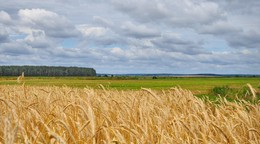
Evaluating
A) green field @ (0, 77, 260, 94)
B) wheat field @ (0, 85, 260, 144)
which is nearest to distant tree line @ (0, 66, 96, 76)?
green field @ (0, 77, 260, 94)

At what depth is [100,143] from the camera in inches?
179

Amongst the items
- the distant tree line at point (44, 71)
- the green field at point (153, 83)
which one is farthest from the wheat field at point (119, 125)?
the distant tree line at point (44, 71)

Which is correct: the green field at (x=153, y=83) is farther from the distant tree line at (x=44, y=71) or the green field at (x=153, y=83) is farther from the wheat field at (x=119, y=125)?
the distant tree line at (x=44, y=71)

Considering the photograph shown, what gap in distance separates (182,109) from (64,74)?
622 ft

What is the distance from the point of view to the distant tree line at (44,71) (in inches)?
7389

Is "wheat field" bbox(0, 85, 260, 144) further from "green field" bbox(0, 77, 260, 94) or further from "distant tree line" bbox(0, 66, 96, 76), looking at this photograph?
"distant tree line" bbox(0, 66, 96, 76)

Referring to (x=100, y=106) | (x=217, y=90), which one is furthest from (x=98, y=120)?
(x=217, y=90)

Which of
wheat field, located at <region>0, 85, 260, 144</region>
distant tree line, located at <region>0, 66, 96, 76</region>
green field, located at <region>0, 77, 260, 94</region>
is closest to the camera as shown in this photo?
wheat field, located at <region>0, 85, 260, 144</region>

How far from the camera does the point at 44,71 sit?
192m

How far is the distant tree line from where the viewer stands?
188 meters

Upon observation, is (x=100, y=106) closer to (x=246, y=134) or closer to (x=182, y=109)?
(x=182, y=109)

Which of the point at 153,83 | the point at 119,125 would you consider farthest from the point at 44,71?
the point at 119,125

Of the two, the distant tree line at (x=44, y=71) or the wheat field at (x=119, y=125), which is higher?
the distant tree line at (x=44, y=71)

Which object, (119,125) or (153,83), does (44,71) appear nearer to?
(153,83)
